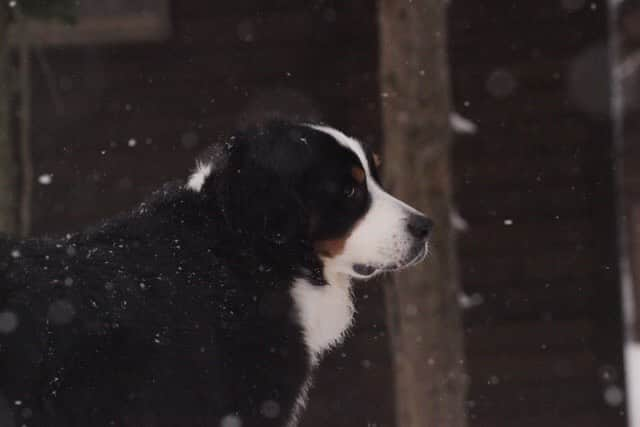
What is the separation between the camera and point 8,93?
4.89m

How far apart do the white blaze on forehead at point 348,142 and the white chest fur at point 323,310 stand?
0.42 meters

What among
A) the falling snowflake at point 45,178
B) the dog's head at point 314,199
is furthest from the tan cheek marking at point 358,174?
the falling snowflake at point 45,178

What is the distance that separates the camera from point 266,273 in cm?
321

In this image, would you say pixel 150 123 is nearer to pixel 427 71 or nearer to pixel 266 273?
pixel 427 71

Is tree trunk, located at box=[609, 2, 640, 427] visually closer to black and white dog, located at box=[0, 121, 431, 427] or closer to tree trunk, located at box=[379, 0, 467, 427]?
tree trunk, located at box=[379, 0, 467, 427]

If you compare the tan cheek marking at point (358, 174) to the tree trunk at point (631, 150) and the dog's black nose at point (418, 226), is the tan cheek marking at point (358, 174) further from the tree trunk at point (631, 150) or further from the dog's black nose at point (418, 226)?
the tree trunk at point (631, 150)

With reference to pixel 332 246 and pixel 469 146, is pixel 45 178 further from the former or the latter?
pixel 332 246

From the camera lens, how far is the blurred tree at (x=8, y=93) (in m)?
4.80

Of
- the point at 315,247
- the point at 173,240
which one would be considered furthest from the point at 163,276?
the point at 315,247

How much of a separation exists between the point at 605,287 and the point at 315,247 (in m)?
4.06

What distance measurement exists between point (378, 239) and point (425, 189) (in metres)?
1.51

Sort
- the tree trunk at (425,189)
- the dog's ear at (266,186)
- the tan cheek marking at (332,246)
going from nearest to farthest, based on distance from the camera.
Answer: the dog's ear at (266,186) < the tan cheek marking at (332,246) < the tree trunk at (425,189)

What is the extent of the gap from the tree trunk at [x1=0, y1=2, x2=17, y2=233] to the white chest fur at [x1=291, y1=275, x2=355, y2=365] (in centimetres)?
205

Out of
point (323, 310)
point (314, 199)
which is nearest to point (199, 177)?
point (314, 199)
